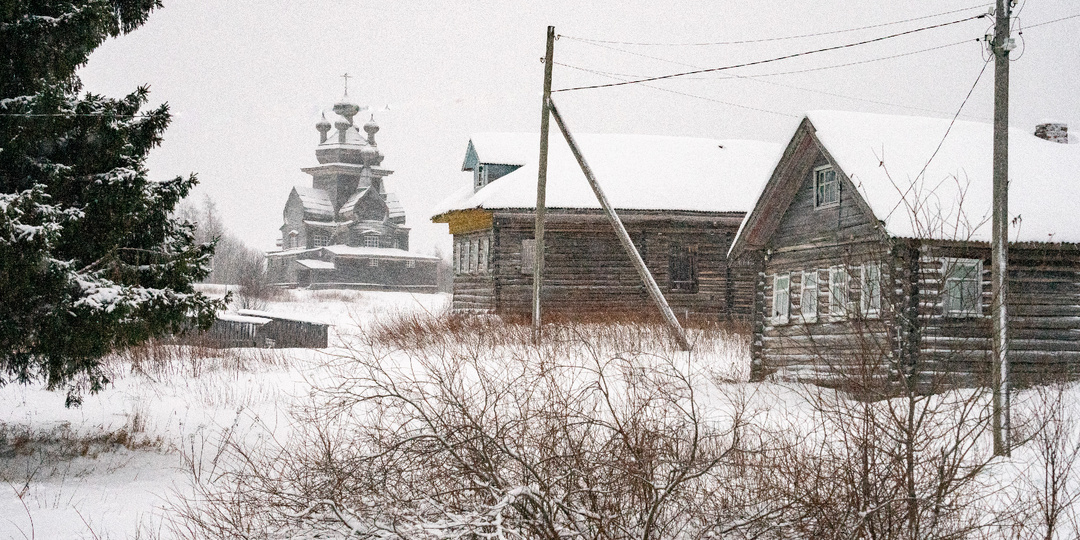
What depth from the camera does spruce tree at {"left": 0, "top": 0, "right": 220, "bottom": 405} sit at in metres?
8.20

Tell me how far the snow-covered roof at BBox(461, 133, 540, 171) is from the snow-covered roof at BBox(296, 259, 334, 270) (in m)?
28.8

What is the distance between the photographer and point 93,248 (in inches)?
344

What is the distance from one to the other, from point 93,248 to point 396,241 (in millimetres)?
50387

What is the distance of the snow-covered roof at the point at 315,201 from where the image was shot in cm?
5738

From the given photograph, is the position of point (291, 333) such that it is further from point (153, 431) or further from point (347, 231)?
point (347, 231)

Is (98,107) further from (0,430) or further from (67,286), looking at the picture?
(0,430)

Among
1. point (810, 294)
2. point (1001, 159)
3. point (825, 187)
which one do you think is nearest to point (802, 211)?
point (825, 187)

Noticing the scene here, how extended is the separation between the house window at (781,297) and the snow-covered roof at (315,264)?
1678 inches

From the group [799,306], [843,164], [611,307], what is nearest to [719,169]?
[611,307]

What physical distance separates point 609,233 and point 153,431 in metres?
15.6

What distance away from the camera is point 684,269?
2536 cm

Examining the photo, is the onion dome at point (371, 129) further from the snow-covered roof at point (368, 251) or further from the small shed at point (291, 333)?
the small shed at point (291, 333)

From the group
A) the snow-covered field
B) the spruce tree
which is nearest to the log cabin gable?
the snow-covered field

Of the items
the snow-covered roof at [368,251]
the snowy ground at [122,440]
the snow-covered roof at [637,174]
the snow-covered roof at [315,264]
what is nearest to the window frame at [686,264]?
the snow-covered roof at [637,174]
